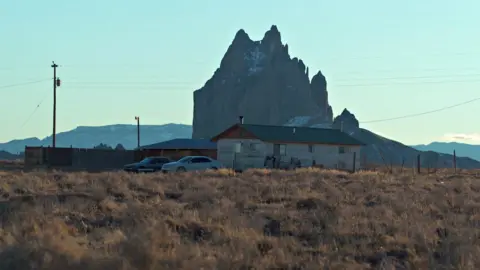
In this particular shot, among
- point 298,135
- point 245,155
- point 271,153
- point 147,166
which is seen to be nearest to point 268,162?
point 271,153

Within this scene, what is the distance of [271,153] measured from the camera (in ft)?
210

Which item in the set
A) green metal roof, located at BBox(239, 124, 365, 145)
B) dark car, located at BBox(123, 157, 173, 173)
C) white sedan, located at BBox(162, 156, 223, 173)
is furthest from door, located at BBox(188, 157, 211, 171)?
green metal roof, located at BBox(239, 124, 365, 145)

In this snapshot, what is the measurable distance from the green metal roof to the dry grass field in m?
35.9

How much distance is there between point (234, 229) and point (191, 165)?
33.2 m

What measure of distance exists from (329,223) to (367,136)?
18034 centimetres

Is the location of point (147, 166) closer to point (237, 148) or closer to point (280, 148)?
point (237, 148)

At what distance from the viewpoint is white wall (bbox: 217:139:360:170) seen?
63.2 meters

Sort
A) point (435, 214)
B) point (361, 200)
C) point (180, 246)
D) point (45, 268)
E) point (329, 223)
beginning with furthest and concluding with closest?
point (361, 200) → point (435, 214) → point (329, 223) → point (180, 246) → point (45, 268)

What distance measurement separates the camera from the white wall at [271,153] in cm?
6322

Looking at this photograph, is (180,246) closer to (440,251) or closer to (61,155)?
(440,251)

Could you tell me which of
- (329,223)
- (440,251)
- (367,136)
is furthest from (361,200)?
(367,136)

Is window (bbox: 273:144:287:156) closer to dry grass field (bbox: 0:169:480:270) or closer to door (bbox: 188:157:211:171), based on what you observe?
door (bbox: 188:157:211:171)

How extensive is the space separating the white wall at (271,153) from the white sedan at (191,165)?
1045 cm

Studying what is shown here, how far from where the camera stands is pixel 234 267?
1236 cm
